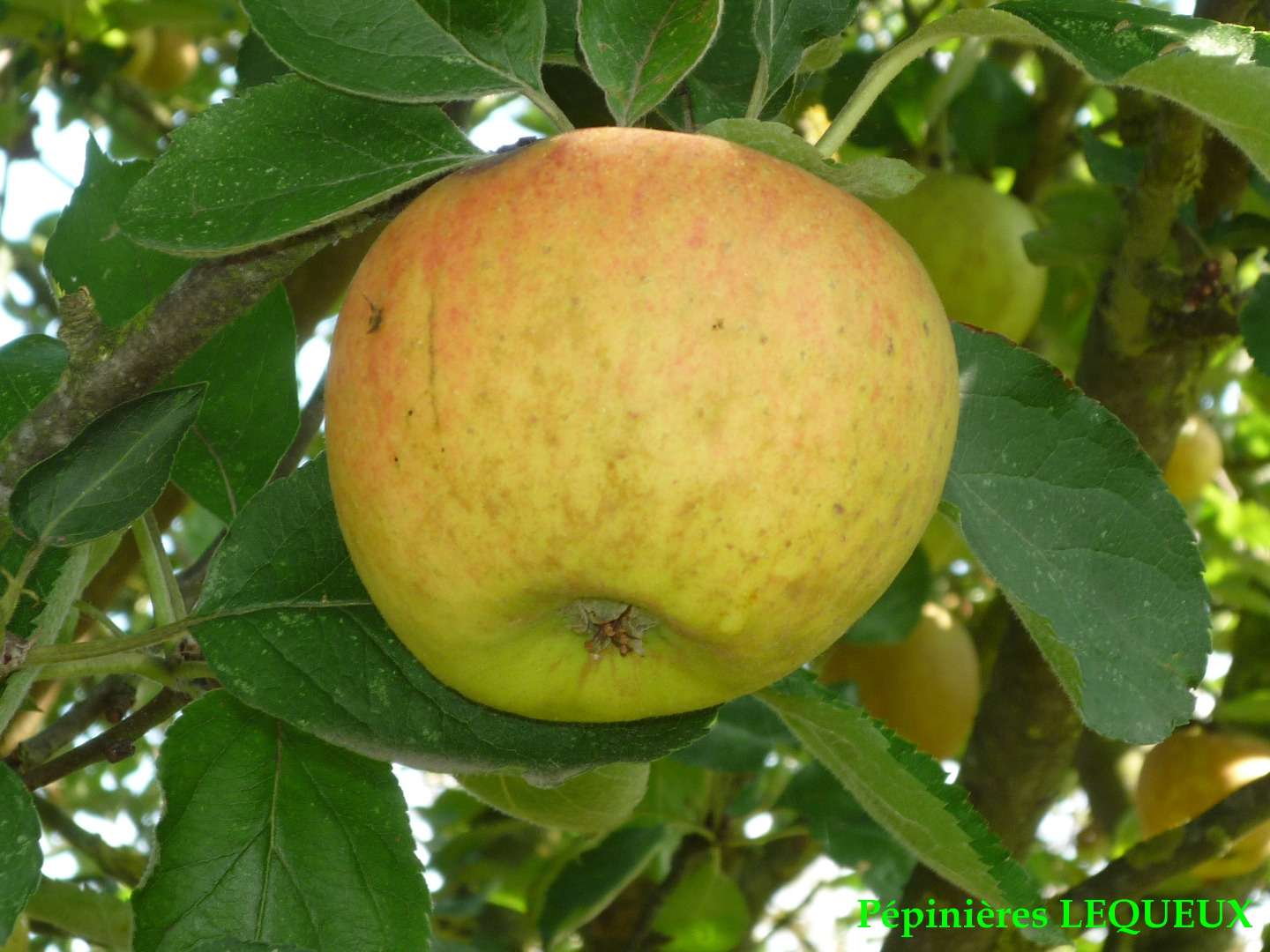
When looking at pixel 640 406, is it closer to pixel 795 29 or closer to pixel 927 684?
pixel 795 29

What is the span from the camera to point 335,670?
0.94m

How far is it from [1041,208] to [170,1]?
1.73 metres

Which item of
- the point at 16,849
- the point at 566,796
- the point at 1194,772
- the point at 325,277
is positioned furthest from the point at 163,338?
the point at 1194,772

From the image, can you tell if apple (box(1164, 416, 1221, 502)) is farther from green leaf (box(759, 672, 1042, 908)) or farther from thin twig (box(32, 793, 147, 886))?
thin twig (box(32, 793, 147, 886))

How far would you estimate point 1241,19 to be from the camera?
5.38ft

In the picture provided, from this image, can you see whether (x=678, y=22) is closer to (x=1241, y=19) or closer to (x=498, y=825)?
(x=1241, y=19)

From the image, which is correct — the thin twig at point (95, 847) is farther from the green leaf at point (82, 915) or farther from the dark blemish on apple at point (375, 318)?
the dark blemish on apple at point (375, 318)

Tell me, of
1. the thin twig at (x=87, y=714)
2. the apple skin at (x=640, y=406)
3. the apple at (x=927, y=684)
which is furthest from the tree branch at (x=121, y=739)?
the apple at (x=927, y=684)

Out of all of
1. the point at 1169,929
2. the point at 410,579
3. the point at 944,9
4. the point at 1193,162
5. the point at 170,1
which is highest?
the point at 170,1

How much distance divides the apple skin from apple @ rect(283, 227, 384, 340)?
895mm

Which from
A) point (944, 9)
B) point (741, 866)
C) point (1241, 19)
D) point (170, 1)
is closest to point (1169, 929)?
point (741, 866)

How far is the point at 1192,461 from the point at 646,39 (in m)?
1.99

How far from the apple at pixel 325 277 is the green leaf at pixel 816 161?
90cm

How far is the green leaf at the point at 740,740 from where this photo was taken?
2.08m
